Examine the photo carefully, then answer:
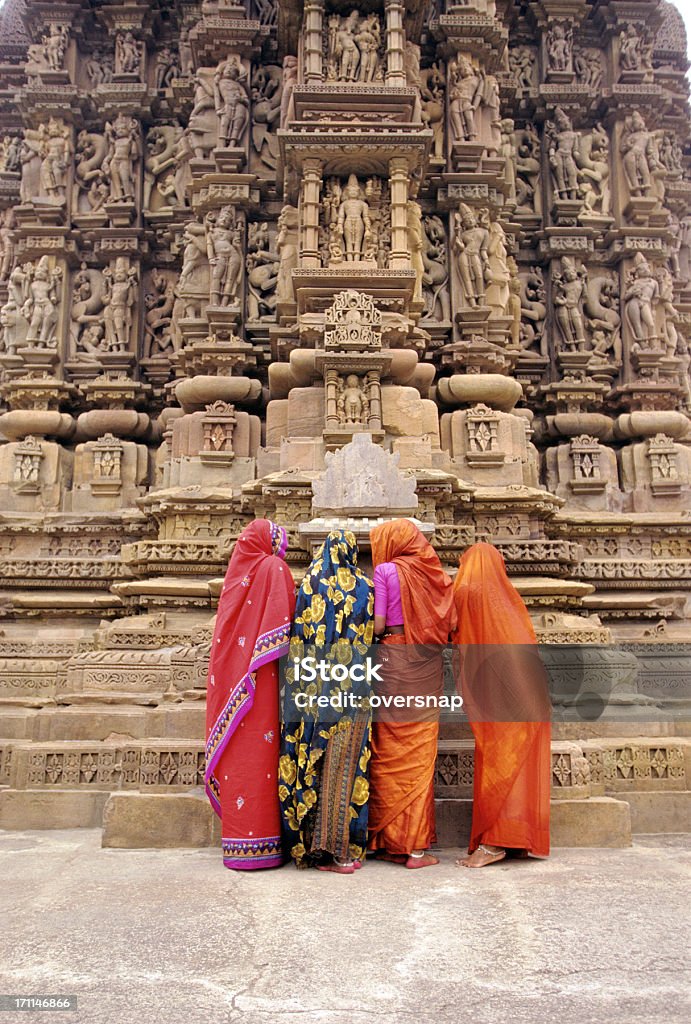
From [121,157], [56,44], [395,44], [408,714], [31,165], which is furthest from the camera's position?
[56,44]

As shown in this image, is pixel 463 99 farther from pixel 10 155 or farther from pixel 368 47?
pixel 10 155

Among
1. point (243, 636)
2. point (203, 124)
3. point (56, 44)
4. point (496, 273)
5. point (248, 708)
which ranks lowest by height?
point (248, 708)

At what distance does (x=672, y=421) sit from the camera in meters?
11.7

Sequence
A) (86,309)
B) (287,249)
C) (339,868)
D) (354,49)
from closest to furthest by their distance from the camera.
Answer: (339,868)
(354,49)
(287,249)
(86,309)

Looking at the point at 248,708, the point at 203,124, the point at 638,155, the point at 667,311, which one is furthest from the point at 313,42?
the point at 248,708

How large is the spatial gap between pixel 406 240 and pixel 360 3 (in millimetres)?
3606

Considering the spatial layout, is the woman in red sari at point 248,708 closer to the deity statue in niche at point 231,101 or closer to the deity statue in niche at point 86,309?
the deity statue in niche at point 86,309

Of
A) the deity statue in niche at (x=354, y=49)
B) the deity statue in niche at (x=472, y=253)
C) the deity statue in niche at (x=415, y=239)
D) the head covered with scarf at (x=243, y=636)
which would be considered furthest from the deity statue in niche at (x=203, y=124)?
the head covered with scarf at (x=243, y=636)

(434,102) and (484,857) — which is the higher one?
(434,102)

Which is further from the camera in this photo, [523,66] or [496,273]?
[523,66]

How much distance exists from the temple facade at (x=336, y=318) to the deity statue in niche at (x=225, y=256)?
0.05 meters

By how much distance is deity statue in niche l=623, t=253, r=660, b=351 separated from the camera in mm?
12148

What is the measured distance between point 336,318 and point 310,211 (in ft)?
5.88

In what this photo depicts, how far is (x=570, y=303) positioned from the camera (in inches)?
488
